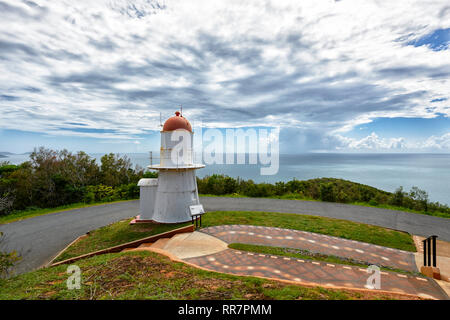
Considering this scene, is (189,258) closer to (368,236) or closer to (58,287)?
(58,287)

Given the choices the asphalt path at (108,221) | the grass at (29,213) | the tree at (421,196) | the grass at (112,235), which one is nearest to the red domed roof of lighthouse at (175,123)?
the grass at (112,235)

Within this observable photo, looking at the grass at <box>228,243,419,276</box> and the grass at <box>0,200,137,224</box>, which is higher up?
the grass at <box>228,243,419,276</box>

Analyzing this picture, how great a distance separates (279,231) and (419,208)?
30.3 ft

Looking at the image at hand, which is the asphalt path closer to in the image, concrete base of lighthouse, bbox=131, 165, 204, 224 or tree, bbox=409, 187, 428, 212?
tree, bbox=409, 187, 428, 212

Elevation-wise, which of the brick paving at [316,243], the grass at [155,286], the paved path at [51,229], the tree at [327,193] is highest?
the tree at [327,193]

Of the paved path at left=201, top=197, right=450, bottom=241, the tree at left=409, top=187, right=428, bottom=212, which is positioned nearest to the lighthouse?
the paved path at left=201, top=197, right=450, bottom=241

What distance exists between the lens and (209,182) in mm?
16453

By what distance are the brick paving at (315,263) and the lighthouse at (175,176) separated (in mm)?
2211

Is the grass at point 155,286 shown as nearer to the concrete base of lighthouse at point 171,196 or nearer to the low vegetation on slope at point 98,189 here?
the concrete base of lighthouse at point 171,196

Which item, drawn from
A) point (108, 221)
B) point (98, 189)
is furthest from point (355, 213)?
point (98, 189)

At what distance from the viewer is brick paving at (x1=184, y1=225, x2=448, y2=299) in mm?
3988

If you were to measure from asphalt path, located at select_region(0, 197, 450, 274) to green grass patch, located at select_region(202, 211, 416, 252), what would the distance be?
3.73ft

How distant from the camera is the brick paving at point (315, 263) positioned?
3.99 meters

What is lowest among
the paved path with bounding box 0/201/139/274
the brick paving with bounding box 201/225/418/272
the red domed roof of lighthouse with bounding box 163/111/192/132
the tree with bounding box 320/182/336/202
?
the paved path with bounding box 0/201/139/274
